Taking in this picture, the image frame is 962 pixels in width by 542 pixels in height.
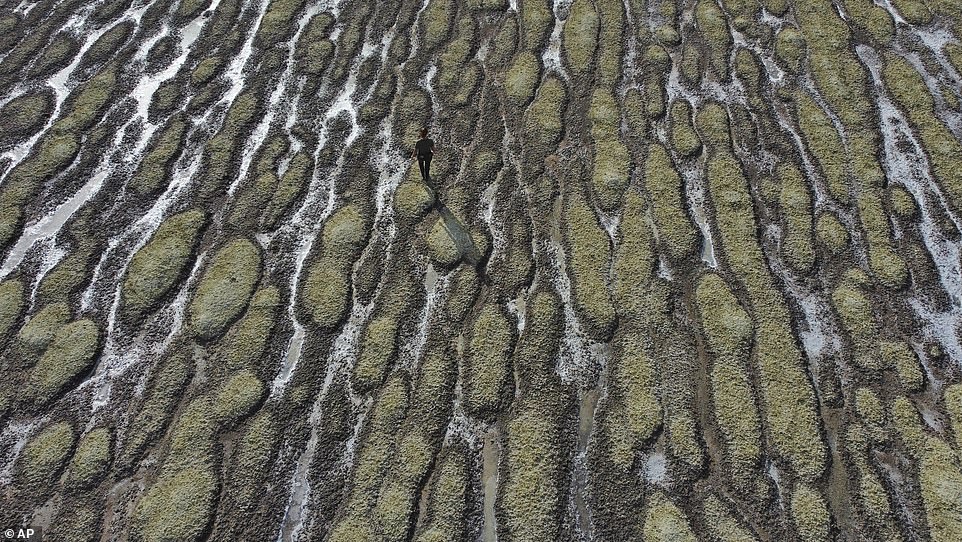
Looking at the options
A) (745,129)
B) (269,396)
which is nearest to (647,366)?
(269,396)

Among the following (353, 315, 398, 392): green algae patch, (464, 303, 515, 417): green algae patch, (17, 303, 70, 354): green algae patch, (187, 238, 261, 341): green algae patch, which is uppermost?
(17, 303, 70, 354): green algae patch

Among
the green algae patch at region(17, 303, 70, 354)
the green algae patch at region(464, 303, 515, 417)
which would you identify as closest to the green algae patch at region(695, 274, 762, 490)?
the green algae patch at region(464, 303, 515, 417)

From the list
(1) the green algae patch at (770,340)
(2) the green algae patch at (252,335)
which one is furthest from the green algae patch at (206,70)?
(1) the green algae patch at (770,340)

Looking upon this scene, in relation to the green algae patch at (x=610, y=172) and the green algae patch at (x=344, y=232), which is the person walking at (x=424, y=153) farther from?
the green algae patch at (x=610, y=172)

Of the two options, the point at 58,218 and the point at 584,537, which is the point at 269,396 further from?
the point at 58,218

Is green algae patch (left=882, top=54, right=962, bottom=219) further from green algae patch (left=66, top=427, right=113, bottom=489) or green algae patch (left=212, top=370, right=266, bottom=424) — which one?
green algae patch (left=66, top=427, right=113, bottom=489)

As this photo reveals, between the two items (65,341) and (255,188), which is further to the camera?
(255,188)

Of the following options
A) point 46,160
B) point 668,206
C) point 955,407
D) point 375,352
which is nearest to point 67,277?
point 46,160
